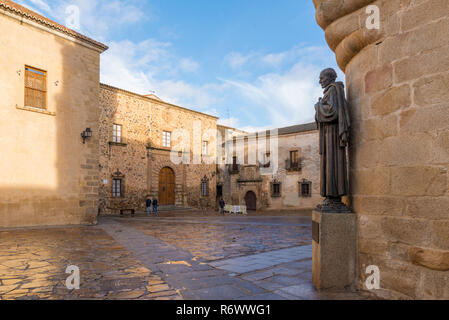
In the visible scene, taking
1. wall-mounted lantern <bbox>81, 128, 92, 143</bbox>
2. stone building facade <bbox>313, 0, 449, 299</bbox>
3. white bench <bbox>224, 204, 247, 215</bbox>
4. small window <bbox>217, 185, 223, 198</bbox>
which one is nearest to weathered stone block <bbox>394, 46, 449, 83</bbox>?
stone building facade <bbox>313, 0, 449, 299</bbox>

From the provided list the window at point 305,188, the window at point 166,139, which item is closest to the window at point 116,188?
the window at point 166,139

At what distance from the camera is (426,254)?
2.83 m

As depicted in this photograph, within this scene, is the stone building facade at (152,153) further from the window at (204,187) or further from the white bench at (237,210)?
the white bench at (237,210)

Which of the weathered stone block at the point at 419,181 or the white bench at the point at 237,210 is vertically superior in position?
the weathered stone block at the point at 419,181

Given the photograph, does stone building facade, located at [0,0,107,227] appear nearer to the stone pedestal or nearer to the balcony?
the stone pedestal

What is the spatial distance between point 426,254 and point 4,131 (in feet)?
39.2

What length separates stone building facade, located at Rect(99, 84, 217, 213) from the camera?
2067 centimetres

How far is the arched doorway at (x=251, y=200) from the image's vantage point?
28.3 metres

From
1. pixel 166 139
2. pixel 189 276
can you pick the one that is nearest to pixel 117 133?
pixel 166 139

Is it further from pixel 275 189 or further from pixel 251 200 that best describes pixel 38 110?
pixel 251 200

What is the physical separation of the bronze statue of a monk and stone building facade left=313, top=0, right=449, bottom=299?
17 cm

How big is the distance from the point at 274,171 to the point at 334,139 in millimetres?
23566

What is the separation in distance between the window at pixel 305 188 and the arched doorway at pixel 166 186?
35.4 feet
